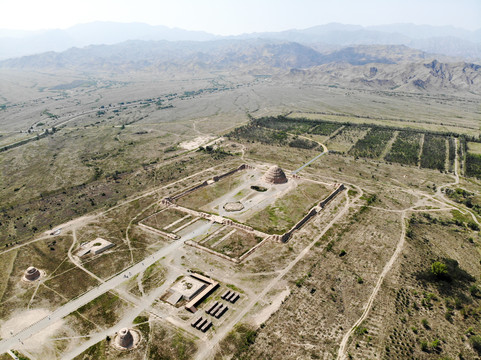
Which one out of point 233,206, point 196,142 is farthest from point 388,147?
point 233,206

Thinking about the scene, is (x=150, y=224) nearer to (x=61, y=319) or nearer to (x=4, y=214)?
(x=61, y=319)

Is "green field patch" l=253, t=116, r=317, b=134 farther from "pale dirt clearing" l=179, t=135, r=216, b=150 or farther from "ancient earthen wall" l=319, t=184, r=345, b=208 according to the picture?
"ancient earthen wall" l=319, t=184, r=345, b=208

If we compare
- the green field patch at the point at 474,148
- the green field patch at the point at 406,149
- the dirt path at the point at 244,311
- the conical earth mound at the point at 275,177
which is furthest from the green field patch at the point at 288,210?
the green field patch at the point at 474,148

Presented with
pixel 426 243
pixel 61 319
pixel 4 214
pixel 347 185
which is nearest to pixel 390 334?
pixel 426 243

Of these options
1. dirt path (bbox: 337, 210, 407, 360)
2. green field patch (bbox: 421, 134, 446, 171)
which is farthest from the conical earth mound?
green field patch (bbox: 421, 134, 446, 171)

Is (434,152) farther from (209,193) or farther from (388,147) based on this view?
(209,193)

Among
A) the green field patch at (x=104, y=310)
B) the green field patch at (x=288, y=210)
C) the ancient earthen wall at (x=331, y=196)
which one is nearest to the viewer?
the green field patch at (x=104, y=310)

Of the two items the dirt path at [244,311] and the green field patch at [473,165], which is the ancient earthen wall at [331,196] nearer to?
the dirt path at [244,311]
